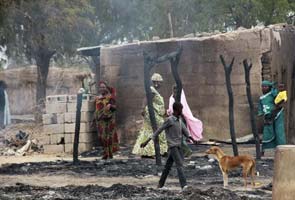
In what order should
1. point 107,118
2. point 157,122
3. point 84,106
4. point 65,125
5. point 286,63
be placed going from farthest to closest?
point 286,63 < point 65,125 < point 84,106 < point 107,118 < point 157,122

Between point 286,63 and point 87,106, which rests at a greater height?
point 286,63

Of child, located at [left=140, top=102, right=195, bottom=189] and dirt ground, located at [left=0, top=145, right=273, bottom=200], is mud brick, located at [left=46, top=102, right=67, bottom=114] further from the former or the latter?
child, located at [left=140, top=102, right=195, bottom=189]

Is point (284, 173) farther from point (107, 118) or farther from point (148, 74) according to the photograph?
point (107, 118)

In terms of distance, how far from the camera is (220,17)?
2819cm

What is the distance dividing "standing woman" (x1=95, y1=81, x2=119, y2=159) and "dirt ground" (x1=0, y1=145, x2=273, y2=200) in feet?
1.05

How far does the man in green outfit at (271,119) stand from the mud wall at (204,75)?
83.1 inches

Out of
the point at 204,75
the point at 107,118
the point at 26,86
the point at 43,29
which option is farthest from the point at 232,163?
the point at 26,86

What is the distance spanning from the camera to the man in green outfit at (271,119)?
44.2ft

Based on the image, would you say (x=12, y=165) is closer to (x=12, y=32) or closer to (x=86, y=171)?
(x=86, y=171)

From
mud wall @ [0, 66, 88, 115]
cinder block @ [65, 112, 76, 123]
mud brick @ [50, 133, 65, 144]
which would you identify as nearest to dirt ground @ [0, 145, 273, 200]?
mud brick @ [50, 133, 65, 144]

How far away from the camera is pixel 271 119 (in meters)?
13.5

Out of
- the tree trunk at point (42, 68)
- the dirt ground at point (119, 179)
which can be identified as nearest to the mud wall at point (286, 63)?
the dirt ground at point (119, 179)

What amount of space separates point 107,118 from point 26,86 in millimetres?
18991

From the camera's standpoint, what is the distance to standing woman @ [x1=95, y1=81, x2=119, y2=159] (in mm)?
14602
